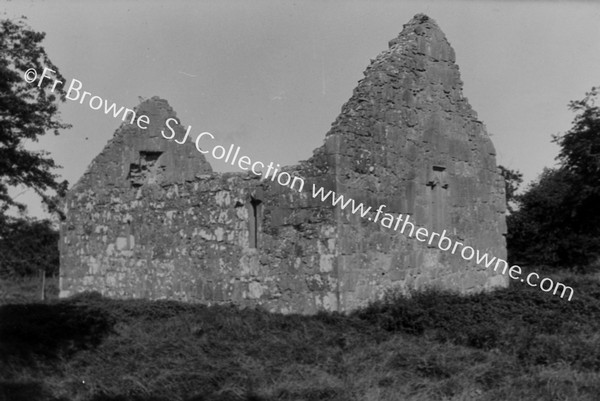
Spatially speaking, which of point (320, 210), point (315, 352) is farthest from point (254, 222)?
point (315, 352)

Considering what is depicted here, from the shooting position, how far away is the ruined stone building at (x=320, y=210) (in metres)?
11.9

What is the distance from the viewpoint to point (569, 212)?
30.3m

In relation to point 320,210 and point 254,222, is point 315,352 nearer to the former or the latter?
point 320,210

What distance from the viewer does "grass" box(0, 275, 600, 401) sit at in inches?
339

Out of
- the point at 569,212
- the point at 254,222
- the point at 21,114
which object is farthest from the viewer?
the point at 569,212

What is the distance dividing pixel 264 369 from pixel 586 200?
2411 cm

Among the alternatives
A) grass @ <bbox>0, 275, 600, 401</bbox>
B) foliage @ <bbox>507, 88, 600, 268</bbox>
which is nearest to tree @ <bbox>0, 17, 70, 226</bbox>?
grass @ <bbox>0, 275, 600, 401</bbox>

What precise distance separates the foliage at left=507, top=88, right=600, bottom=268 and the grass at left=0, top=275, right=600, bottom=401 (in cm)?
1632

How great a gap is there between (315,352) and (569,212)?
23013 millimetres

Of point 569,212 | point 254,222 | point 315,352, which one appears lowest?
point 315,352

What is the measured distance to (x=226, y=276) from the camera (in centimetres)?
1330

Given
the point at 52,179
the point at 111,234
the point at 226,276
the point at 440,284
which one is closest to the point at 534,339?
the point at 440,284

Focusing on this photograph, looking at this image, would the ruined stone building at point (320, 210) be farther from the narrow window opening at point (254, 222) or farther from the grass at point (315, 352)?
the grass at point (315, 352)

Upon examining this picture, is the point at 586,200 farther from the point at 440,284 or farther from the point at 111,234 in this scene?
the point at 111,234
